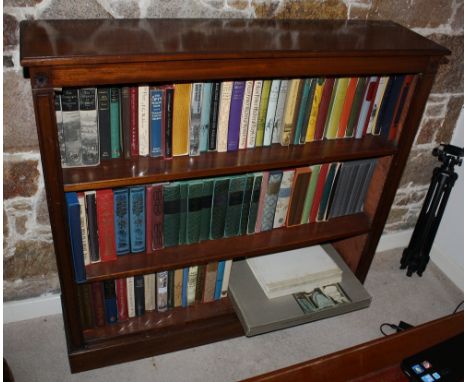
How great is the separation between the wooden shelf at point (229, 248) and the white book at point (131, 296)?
150mm

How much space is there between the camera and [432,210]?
2191mm

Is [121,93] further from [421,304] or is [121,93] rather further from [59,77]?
[421,304]

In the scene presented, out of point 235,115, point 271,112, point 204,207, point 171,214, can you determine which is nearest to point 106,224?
point 171,214

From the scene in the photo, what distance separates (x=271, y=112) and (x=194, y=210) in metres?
0.42

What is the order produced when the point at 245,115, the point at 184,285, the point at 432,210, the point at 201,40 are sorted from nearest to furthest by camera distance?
the point at 201,40 → the point at 245,115 → the point at 184,285 → the point at 432,210

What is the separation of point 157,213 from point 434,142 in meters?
1.38

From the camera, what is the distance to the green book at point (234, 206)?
5.44 ft

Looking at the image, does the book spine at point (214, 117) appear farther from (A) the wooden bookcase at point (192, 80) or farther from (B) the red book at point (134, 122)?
(B) the red book at point (134, 122)

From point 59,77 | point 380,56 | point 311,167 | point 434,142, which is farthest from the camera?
point 434,142

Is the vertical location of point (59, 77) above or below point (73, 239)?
above

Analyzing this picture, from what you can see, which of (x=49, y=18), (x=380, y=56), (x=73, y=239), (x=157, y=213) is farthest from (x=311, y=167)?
(x=49, y=18)

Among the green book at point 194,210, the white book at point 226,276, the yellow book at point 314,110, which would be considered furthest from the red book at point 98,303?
the yellow book at point 314,110

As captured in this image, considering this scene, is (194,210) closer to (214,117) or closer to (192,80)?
(214,117)

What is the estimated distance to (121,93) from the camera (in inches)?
54.0
